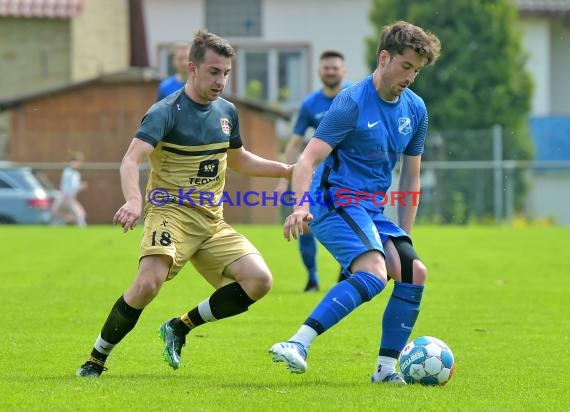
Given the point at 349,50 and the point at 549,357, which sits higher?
the point at 349,50

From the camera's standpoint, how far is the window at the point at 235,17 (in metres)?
35.6

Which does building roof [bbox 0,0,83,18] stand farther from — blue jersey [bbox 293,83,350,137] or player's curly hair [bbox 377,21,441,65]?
player's curly hair [bbox 377,21,441,65]

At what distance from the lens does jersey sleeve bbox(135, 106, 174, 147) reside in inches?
273

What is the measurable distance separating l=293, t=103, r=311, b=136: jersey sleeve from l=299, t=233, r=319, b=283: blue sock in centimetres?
107

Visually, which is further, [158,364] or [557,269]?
[557,269]

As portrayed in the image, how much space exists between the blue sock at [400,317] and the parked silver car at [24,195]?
784 inches

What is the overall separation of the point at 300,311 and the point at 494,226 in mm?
16140

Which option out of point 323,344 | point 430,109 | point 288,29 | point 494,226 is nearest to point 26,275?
point 323,344

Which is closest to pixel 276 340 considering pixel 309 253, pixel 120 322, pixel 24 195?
pixel 120 322

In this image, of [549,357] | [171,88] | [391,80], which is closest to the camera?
[391,80]

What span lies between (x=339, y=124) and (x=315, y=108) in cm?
547

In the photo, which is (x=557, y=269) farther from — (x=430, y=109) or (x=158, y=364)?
(x=430, y=109)

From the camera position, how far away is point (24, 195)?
26172mm

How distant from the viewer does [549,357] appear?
8.16 metres
